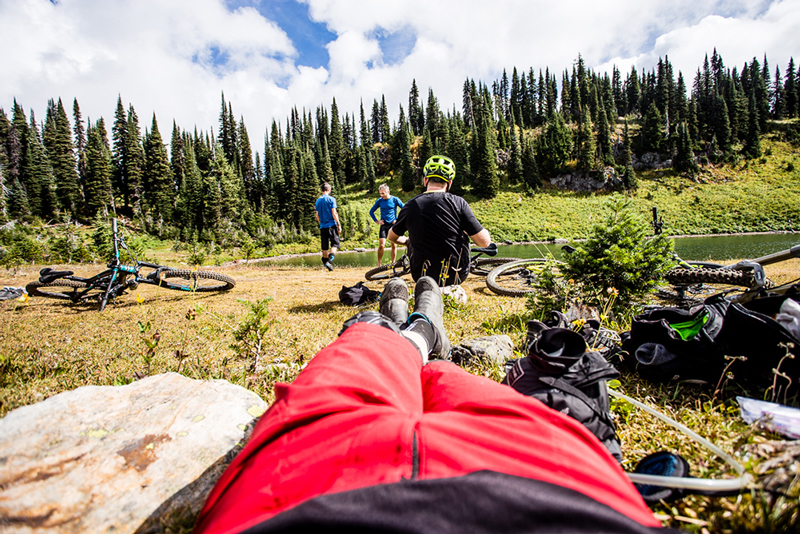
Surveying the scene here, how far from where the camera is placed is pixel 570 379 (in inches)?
69.0

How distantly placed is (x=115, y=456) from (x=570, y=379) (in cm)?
220

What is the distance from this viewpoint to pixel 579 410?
1608mm

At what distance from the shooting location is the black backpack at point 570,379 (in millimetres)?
1624

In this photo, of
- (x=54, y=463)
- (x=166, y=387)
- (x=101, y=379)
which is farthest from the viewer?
(x=101, y=379)

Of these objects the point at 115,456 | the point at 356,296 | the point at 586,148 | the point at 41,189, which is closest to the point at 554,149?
the point at 586,148

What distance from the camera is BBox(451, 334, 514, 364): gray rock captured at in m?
2.87

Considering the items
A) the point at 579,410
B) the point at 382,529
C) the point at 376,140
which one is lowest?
the point at 579,410

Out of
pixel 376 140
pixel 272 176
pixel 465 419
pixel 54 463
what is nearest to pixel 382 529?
pixel 465 419

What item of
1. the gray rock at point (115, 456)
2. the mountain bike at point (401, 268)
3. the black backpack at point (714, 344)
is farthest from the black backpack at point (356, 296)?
the black backpack at point (714, 344)

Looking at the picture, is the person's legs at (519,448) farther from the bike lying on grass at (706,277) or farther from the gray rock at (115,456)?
the bike lying on grass at (706,277)

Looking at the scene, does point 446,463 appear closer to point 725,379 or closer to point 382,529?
point 382,529

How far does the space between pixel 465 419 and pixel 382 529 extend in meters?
0.46

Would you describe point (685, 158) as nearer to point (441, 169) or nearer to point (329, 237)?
point (329, 237)

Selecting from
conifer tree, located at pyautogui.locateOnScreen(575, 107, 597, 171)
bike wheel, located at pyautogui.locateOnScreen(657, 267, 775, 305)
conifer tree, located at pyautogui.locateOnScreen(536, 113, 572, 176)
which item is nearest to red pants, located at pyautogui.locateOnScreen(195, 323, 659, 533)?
bike wheel, located at pyautogui.locateOnScreen(657, 267, 775, 305)
